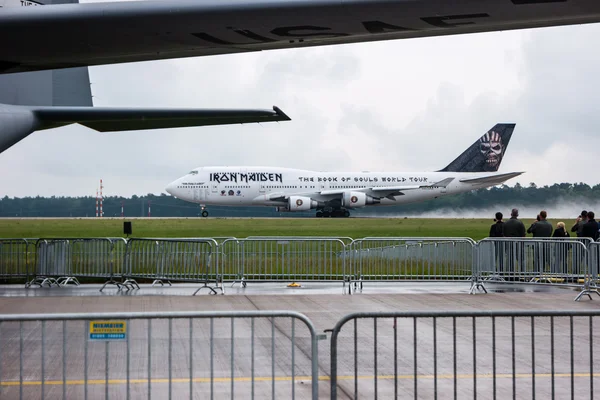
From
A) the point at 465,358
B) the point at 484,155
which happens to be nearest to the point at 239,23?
the point at 465,358

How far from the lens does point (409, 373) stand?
24.1ft

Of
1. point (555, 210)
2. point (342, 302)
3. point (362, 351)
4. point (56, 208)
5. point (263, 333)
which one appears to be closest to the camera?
point (362, 351)

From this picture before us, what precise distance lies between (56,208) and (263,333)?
101 meters

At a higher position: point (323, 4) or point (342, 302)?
point (323, 4)

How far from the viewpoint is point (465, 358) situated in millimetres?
8031

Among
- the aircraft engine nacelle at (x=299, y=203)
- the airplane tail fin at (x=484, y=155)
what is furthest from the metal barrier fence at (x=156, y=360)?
the airplane tail fin at (x=484, y=155)

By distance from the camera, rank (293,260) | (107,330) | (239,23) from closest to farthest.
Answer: (107,330) < (239,23) < (293,260)

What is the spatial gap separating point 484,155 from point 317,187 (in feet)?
48.4

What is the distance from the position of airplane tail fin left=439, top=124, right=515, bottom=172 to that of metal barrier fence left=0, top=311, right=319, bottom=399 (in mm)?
55296

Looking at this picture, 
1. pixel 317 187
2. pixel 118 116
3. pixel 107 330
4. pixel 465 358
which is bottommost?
pixel 465 358

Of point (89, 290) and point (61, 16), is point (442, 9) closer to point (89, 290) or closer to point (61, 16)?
point (61, 16)

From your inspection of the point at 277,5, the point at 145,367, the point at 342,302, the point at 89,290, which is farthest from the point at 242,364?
the point at 89,290

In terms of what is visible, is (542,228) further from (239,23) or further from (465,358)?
(239,23)

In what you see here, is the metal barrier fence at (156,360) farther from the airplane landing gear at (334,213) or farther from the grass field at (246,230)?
the airplane landing gear at (334,213)
